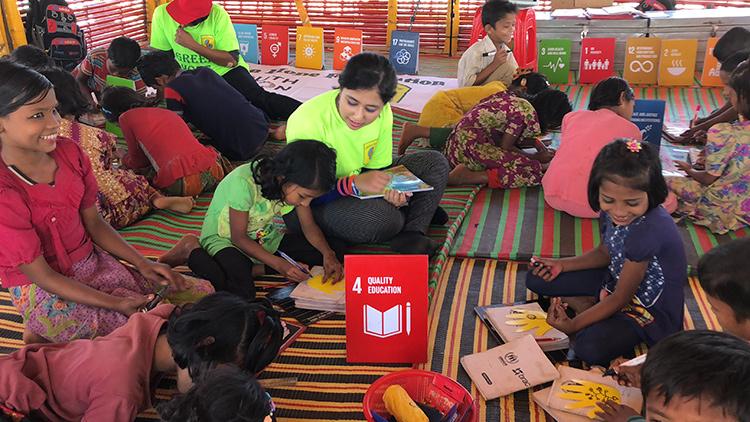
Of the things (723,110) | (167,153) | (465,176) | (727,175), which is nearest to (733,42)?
(723,110)

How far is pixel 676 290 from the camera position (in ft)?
6.73

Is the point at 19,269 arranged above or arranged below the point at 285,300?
above

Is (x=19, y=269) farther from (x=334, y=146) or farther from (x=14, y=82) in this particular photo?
(x=334, y=146)

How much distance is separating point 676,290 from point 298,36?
445 cm

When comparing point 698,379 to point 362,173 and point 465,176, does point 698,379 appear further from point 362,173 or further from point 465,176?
point 465,176

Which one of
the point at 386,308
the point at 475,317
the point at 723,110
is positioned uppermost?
the point at 723,110

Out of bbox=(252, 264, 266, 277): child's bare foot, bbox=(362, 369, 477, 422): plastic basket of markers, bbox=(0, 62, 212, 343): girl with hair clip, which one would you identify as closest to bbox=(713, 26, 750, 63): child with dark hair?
bbox=(252, 264, 266, 277): child's bare foot

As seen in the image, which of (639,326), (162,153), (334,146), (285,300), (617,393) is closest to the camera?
(617,393)

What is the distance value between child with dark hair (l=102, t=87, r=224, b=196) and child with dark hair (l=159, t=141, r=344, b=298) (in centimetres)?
79

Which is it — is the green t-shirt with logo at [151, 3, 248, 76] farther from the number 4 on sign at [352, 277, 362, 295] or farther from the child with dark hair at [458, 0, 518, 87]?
the number 4 on sign at [352, 277, 362, 295]

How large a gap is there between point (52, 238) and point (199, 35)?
268cm

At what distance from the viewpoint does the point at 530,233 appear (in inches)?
117

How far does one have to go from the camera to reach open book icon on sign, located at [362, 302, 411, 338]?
1994 millimetres

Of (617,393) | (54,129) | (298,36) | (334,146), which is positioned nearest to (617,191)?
(617,393)
